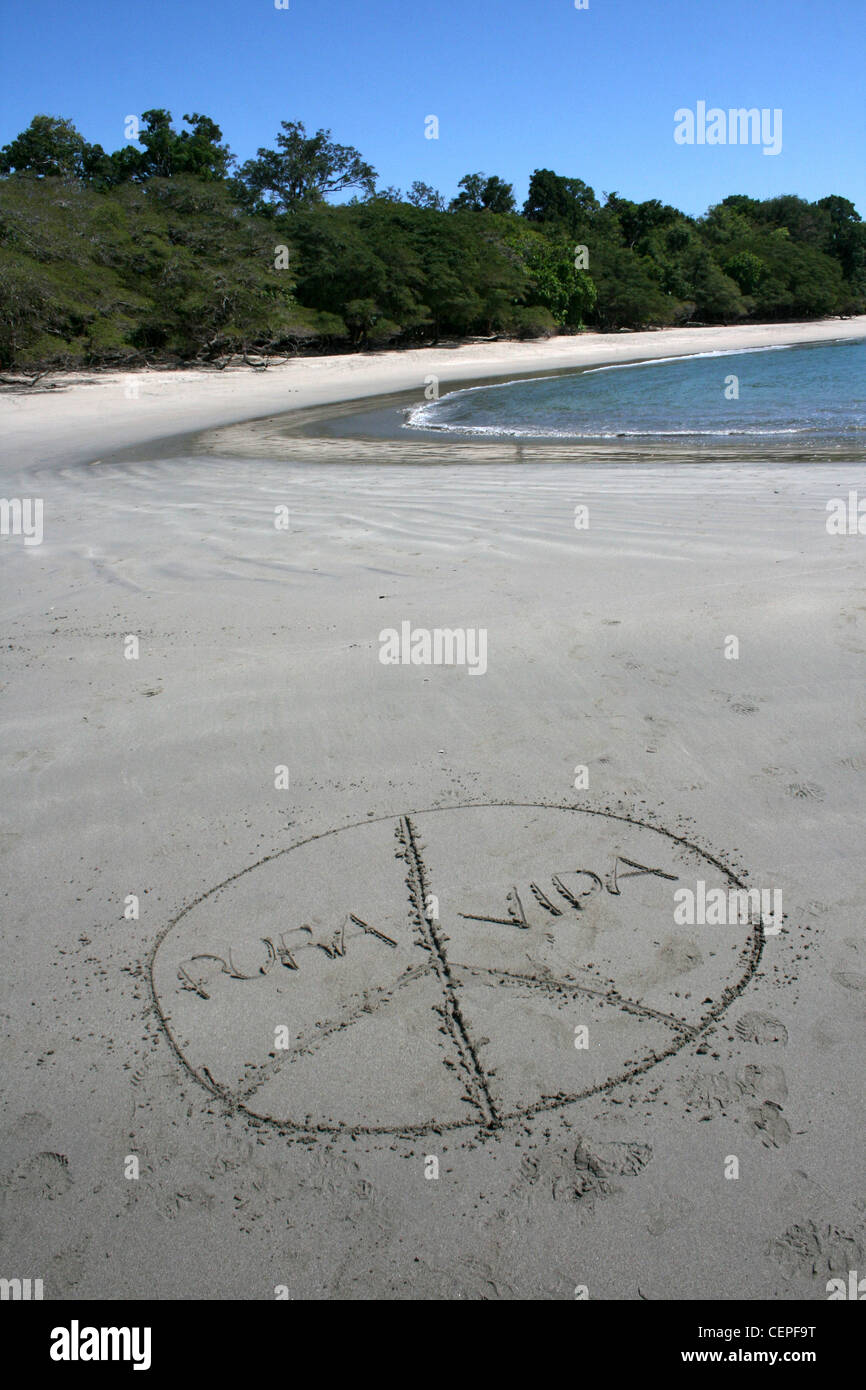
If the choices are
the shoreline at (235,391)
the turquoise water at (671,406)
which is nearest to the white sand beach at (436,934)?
the shoreline at (235,391)

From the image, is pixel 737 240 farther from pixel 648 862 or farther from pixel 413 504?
pixel 648 862

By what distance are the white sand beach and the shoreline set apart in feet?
30.2

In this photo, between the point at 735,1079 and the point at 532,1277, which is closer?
the point at 532,1277

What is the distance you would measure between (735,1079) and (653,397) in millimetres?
23260

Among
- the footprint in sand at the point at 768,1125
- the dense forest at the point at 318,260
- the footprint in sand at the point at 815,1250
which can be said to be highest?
the dense forest at the point at 318,260

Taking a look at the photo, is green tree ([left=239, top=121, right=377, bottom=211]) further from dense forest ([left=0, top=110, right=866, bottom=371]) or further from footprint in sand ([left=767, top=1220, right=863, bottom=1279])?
footprint in sand ([left=767, top=1220, right=863, bottom=1279])

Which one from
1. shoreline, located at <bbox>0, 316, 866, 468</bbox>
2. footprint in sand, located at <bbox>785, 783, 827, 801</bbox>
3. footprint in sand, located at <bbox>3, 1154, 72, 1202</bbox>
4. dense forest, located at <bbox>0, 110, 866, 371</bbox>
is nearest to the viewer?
footprint in sand, located at <bbox>3, 1154, 72, 1202</bbox>

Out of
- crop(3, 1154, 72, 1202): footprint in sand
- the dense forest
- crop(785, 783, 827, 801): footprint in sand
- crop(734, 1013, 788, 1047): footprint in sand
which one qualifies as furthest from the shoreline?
crop(3, 1154, 72, 1202): footprint in sand

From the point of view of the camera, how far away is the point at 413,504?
9227mm

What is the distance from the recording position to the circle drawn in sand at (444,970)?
8.19 ft

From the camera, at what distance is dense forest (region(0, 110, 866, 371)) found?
2875 cm

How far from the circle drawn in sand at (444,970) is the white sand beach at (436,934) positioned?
0.01 meters

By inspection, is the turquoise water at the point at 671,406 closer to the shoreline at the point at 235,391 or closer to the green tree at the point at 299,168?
the shoreline at the point at 235,391

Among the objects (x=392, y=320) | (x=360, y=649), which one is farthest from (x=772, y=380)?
(x=360, y=649)
